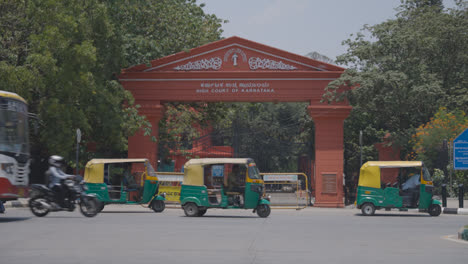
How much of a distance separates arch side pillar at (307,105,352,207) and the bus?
14515 millimetres

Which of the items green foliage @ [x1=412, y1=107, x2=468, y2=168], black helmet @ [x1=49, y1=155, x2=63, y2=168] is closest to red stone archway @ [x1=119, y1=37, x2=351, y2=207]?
green foliage @ [x1=412, y1=107, x2=468, y2=168]

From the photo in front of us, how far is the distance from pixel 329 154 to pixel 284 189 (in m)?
3.42

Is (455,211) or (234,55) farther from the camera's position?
(234,55)

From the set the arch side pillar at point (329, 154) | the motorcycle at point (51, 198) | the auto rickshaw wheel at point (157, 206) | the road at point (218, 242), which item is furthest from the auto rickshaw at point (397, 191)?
the motorcycle at point (51, 198)

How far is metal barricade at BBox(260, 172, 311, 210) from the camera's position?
26.9 meters

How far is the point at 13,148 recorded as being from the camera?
1812cm

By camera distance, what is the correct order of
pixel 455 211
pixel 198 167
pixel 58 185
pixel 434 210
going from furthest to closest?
pixel 455 211 < pixel 434 210 < pixel 198 167 < pixel 58 185

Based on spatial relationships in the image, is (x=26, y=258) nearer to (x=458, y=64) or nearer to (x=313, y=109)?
(x=313, y=109)

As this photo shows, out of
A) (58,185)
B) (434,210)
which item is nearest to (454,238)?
(434,210)

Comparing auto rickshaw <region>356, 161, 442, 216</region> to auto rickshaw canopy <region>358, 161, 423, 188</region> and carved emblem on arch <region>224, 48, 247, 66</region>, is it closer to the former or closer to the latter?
auto rickshaw canopy <region>358, 161, 423, 188</region>

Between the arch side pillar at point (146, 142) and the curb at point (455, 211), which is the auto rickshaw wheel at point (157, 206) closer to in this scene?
the arch side pillar at point (146, 142)

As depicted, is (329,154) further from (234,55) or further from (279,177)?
(234,55)

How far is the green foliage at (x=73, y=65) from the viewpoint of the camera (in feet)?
85.3

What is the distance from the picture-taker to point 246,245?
485 inches
